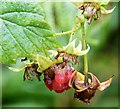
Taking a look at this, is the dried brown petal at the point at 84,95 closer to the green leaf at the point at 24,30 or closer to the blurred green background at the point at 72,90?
the green leaf at the point at 24,30

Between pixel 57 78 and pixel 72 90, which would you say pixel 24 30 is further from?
pixel 72 90

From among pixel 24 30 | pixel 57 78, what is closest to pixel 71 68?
pixel 57 78

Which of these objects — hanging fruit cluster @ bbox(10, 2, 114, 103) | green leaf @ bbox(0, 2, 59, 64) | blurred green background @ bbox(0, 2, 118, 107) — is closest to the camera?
green leaf @ bbox(0, 2, 59, 64)

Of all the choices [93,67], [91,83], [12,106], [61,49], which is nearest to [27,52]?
[61,49]

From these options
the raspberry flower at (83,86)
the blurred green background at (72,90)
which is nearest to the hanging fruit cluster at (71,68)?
the raspberry flower at (83,86)

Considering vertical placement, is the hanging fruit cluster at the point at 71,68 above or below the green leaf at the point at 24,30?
below

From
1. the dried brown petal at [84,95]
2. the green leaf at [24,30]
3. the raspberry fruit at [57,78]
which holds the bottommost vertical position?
the dried brown petal at [84,95]

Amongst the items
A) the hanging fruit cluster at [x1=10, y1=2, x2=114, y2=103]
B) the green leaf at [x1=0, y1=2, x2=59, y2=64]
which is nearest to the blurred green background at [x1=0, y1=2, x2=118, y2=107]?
the hanging fruit cluster at [x1=10, y1=2, x2=114, y2=103]

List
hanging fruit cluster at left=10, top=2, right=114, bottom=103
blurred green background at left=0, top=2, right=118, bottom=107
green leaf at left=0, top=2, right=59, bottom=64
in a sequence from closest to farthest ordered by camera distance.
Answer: green leaf at left=0, top=2, right=59, bottom=64, hanging fruit cluster at left=10, top=2, right=114, bottom=103, blurred green background at left=0, top=2, right=118, bottom=107

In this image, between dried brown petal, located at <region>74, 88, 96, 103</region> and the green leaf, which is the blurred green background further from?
the green leaf
